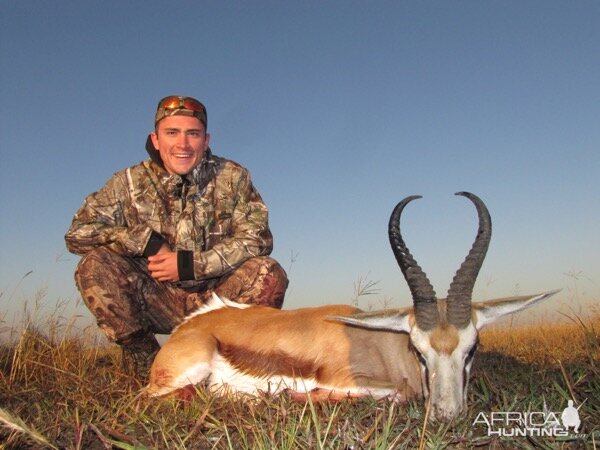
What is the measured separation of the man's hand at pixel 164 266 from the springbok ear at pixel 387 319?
2.24 m

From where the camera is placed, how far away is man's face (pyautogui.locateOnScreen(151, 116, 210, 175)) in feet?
20.3

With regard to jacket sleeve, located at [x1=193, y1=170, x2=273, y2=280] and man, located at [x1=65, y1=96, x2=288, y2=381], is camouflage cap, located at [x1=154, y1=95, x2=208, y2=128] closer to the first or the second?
man, located at [x1=65, y1=96, x2=288, y2=381]

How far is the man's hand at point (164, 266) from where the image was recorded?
18.7 feet

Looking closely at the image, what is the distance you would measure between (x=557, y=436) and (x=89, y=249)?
4702 mm

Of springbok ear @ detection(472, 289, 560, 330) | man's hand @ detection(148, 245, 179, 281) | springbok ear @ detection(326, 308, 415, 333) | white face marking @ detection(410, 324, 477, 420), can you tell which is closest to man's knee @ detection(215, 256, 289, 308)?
man's hand @ detection(148, 245, 179, 281)

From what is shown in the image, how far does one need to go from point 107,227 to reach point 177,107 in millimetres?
1494

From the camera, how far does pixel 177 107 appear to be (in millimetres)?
6273

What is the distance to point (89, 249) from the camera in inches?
235

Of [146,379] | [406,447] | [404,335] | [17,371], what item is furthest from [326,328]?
[17,371]

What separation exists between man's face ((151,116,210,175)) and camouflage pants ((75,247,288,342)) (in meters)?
1.09

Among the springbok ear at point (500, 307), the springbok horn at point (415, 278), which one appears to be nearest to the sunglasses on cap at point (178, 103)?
the springbok horn at point (415, 278)

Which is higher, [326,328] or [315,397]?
[326,328]

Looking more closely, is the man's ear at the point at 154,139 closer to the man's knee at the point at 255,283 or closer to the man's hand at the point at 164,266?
the man's hand at the point at 164,266

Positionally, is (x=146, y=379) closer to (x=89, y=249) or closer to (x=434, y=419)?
(x=89, y=249)
